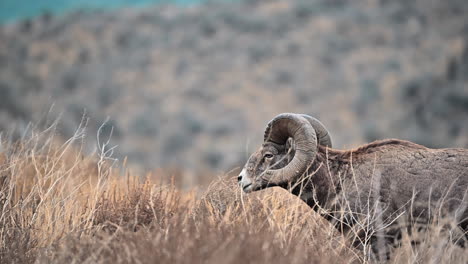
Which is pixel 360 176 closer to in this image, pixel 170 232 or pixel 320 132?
pixel 320 132

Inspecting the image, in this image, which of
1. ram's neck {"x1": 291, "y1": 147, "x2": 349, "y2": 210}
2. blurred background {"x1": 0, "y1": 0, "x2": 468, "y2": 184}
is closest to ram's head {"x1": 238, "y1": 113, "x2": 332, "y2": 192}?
ram's neck {"x1": 291, "y1": 147, "x2": 349, "y2": 210}

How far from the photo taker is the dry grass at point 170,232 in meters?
4.72

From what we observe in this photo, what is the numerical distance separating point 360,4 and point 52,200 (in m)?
48.2

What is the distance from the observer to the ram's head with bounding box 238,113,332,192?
730cm

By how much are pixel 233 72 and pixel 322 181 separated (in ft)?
130

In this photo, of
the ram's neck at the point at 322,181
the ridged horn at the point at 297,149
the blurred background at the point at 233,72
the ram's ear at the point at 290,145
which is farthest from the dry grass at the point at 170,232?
the blurred background at the point at 233,72

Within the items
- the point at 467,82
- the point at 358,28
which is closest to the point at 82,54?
the point at 358,28

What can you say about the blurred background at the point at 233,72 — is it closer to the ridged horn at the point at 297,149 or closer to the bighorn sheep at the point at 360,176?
the bighorn sheep at the point at 360,176

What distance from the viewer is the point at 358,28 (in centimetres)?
4809

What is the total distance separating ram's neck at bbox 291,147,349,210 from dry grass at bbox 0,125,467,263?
0.68 feet

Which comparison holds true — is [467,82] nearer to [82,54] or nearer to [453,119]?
[453,119]

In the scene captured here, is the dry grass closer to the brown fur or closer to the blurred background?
the brown fur

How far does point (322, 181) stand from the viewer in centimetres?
753

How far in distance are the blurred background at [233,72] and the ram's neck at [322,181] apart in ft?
76.7
